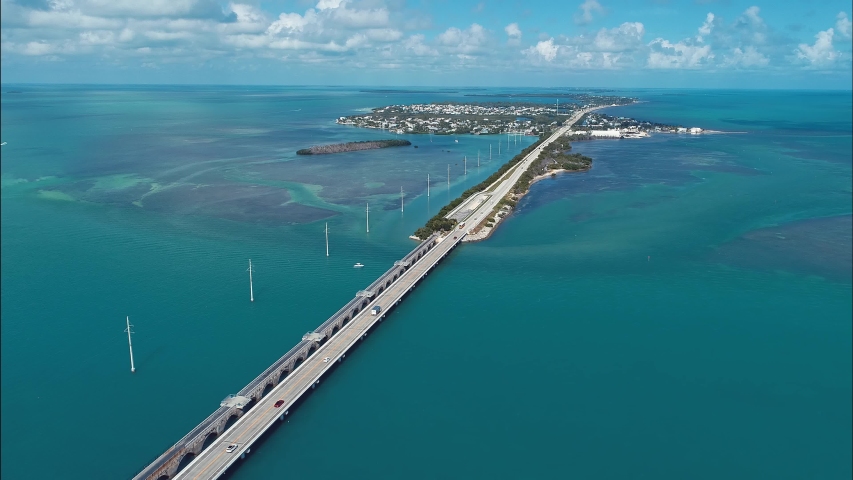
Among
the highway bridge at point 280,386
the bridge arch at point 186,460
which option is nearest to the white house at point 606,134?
the highway bridge at point 280,386

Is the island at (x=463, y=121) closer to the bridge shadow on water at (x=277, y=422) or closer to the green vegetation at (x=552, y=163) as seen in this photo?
the green vegetation at (x=552, y=163)

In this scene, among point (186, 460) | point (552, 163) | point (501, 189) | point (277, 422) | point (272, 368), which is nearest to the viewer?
point (186, 460)

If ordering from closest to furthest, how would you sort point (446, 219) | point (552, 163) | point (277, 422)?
point (277, 422) < point (446, 219) < point (552, 163)

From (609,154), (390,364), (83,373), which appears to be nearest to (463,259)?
(390,364)

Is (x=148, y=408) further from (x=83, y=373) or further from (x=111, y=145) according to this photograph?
(x=111, y=145)

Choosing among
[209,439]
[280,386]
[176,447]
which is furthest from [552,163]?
[176,447]

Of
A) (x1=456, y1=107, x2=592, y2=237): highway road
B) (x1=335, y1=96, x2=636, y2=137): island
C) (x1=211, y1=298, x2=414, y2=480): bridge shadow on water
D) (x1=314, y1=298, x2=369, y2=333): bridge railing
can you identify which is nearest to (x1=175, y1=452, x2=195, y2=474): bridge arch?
(x1=211, y1=298, x2=414, y2=480): bridge shadow on water

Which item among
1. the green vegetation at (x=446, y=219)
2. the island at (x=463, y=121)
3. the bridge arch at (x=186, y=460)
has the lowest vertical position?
the bridge arch at (x=186, y=460)

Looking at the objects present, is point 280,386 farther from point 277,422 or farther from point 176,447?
point 176,447
